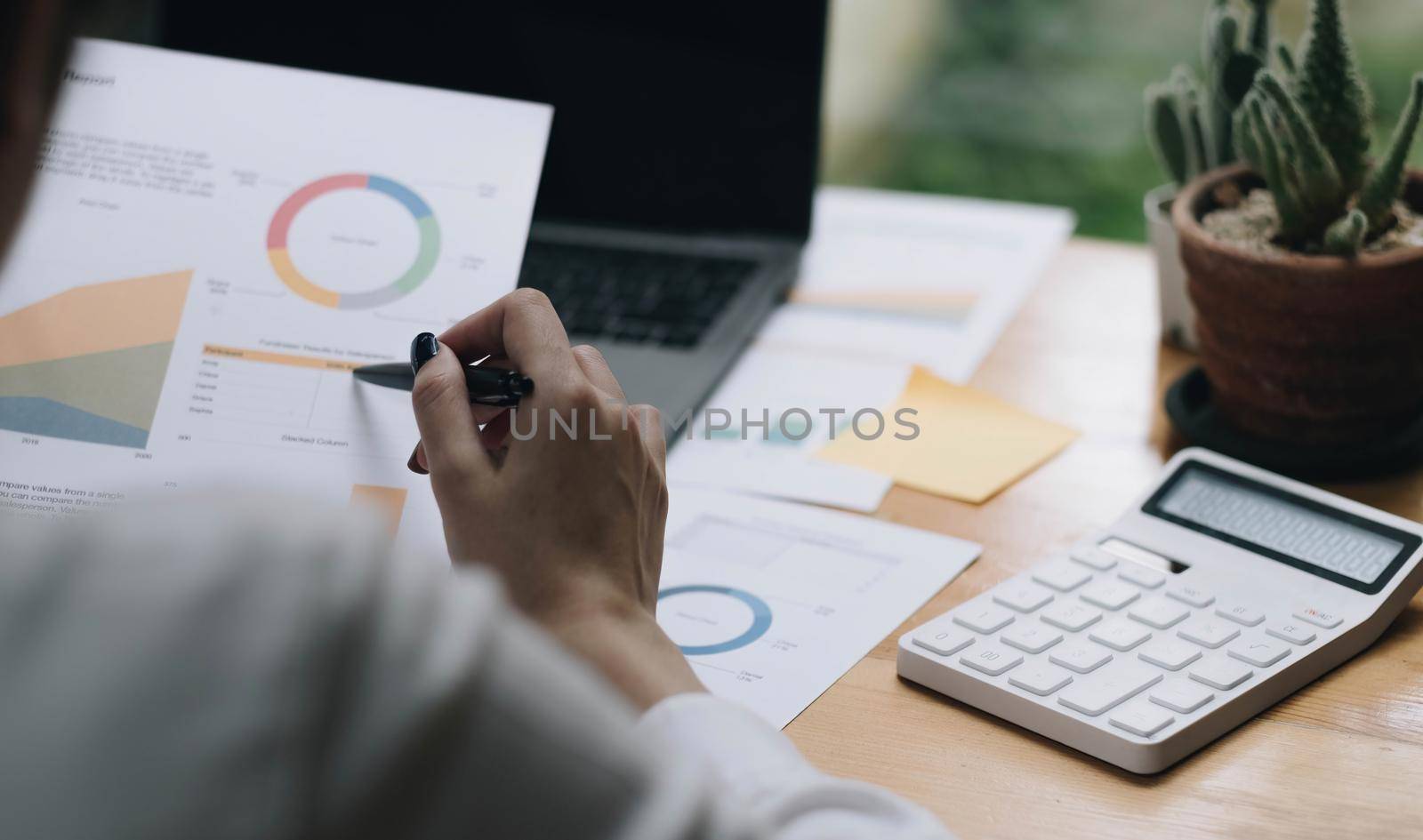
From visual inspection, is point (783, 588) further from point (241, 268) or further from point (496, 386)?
point (241, 268)

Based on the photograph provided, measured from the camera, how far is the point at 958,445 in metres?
0.85

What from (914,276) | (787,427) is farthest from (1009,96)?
(787,427)

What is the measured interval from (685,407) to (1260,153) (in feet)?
1.29

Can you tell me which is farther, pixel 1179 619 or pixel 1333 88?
pixel 1333 88

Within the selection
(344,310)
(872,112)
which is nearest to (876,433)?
(344,310)

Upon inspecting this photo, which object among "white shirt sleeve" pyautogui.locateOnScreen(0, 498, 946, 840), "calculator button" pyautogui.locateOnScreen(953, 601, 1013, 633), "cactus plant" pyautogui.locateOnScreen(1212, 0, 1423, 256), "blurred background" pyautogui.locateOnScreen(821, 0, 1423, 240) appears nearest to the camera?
"white shirt sleeve" pyautogui.locateOnScreen(0, 498, 946, 840)

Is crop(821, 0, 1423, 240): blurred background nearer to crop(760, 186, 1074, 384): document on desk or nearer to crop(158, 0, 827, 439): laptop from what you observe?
crop(760, 186, 1074, 384): document on desk

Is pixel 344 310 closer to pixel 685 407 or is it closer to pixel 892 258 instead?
pixel 685 407

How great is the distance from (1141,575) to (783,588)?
188mm

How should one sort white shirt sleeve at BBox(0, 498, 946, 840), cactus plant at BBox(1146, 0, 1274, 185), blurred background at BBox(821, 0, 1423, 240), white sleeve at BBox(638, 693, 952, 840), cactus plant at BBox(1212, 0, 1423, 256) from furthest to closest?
1. blurred background at BBox(821, 0, 1423, 240)
2. cactus plant at BBox(1146, 0, 1274, 185)
3. cactus plant at BBox(1212, 0, 1423, 256)
4. white sleeve at BBox(638, 693, 952, 840)
5. white shirt sleeve at BBox(0, 498, 946, 840)

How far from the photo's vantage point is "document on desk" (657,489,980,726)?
62cm

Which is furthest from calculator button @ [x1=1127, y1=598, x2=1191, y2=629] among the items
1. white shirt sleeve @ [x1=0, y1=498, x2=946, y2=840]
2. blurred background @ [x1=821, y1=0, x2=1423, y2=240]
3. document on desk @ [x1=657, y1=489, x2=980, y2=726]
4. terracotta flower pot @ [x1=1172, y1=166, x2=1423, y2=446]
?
blurred background @ [x1=821, y1=0, x2=1423, y2=240]

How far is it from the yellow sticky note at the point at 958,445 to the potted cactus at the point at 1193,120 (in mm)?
158

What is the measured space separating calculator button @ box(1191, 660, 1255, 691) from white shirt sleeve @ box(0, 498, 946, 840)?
316 mm
